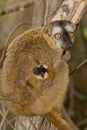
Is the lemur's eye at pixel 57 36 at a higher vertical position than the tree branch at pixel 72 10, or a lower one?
lower

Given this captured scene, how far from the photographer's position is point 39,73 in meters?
4.09

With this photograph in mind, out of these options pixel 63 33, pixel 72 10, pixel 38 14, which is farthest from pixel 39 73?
pixel 38 14

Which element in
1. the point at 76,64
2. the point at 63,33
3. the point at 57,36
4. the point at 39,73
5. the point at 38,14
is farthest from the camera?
the point at 76,64

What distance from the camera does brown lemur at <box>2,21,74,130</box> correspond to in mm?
4168

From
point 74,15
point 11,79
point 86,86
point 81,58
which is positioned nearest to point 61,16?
point 74,15

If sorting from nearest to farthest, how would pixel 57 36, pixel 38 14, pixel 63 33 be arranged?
pixel 63 33 < pixel 57 36 < pixel 38 14

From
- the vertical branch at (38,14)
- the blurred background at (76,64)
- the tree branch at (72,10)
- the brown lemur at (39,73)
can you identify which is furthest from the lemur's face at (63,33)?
the blurred background at (76,64)

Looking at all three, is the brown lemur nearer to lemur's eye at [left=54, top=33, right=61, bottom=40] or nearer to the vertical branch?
lemur's eye at [left=54, top=33, right=61, bottom=40]

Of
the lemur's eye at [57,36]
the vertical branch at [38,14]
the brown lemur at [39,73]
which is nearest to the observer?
the brown lemur at [39,73]

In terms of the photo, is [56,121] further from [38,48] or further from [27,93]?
[38,48]

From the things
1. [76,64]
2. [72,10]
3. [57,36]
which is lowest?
[76,64]

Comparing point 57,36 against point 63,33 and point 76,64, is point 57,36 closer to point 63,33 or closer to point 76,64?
point 63,33

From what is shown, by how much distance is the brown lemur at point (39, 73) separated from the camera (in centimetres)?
417

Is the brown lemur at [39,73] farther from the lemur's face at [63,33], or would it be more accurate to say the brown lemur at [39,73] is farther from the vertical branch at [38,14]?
the vertical branch at [38,14]
